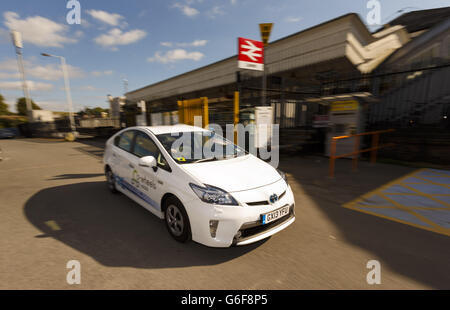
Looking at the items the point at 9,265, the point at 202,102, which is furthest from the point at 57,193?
the point at 202,102

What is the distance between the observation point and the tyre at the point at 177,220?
2.77m

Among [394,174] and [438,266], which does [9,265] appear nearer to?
[438,266]

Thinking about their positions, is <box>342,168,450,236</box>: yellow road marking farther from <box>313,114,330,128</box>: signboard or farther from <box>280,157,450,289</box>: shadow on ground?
<box>313,114,330,128</box>: signboard

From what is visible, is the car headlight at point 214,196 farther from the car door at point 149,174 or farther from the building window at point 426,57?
the building window at point 426,57

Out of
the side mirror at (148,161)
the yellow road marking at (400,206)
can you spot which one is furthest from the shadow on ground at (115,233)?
the yellow road marking at (400,206)

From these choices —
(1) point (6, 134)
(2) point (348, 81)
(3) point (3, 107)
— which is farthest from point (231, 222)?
(3) point (3, 107)

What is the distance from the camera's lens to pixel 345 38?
1033 centimetres

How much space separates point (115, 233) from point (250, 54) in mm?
5438

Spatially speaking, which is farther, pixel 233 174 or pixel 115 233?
pixel 115 233

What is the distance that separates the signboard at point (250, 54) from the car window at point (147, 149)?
355 centimetres

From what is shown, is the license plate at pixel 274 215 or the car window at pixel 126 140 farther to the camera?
the car window at pixel 126 140

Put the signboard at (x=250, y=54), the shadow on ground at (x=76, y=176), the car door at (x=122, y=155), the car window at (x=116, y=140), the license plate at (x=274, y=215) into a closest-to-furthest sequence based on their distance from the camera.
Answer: the license plate at (x=274, y=215) → the car door at (x=122, y=155) → the car window at (x=116, y=140) → the signboard at (x=250, y=54) → the shadow on ground at (x=76, y=176)

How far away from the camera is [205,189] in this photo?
2617 millimetres

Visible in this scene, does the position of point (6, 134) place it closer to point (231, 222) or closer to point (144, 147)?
point (144, 147)
